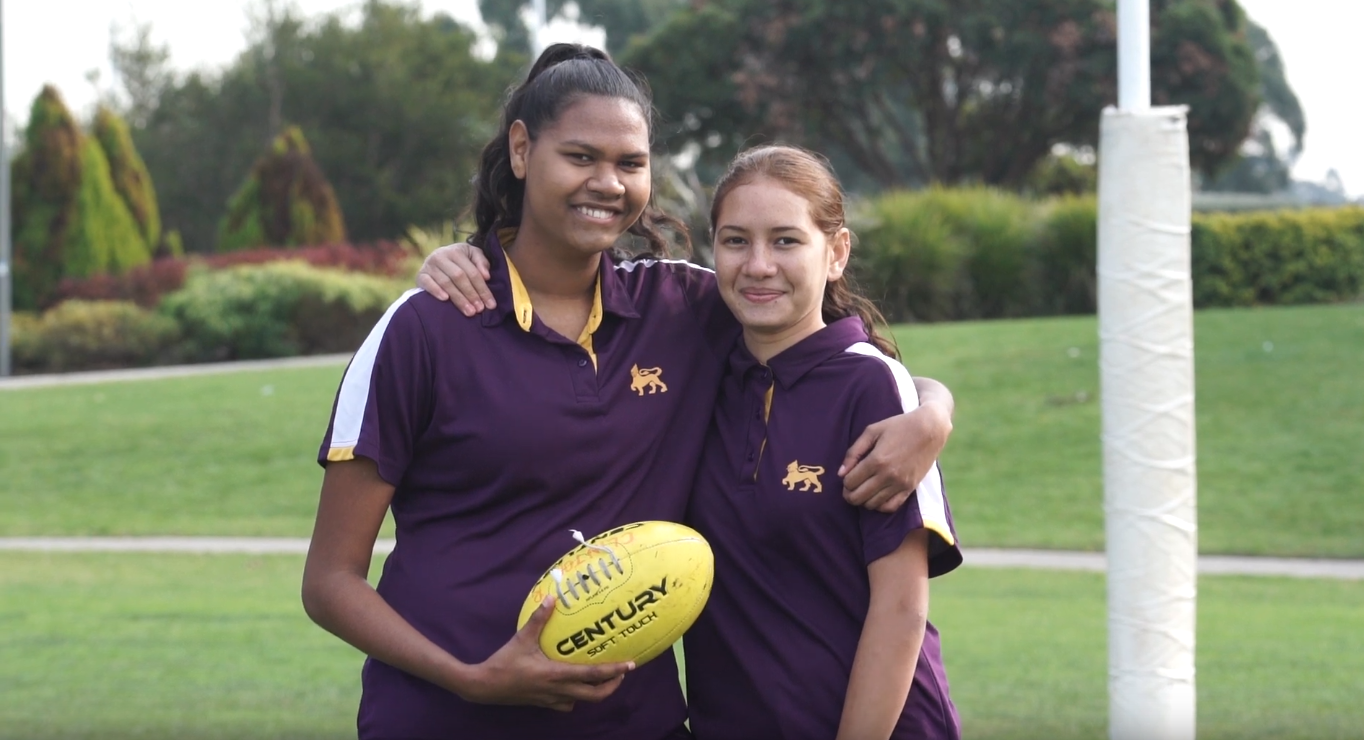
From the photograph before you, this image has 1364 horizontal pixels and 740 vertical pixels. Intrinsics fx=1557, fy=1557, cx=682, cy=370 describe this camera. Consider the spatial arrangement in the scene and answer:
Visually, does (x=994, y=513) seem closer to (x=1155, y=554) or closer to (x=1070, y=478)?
(x=1070, y=478)

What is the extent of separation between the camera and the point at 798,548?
9.78 feet

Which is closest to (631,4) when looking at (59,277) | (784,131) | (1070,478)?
(784,131)

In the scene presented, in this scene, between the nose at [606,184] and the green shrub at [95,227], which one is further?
the green shrub at [95,227]

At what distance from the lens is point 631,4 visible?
62531 mm

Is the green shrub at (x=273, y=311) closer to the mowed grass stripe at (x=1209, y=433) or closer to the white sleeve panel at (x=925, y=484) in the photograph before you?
the mowed grass stripe at (x=1209, y=433)

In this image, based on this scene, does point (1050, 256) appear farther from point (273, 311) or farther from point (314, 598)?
point (314, 598)

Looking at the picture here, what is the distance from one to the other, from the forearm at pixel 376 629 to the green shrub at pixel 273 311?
71.7ft

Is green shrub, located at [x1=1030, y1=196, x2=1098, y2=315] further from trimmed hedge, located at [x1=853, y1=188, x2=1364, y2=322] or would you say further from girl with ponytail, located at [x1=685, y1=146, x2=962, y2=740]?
girl with ponytail, located at [x1=685, y1=146, x2=962, y2=740]

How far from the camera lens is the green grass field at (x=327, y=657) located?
6.67 meters

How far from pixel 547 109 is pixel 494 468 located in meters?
0.74

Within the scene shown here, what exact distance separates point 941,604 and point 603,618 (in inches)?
290

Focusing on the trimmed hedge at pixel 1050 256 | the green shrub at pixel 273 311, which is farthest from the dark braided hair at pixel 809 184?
the green shrub at pixel 273 311

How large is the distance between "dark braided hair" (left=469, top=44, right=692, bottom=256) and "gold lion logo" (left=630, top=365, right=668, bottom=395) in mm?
371

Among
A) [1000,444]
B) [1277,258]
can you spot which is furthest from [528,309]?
[1277,258]
